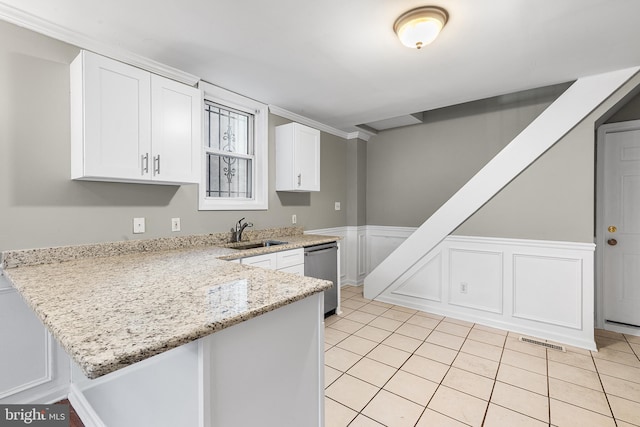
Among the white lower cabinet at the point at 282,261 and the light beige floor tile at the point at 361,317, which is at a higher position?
the white lower cabinet at the point at 282,261

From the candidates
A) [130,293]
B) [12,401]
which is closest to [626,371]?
[130,293]

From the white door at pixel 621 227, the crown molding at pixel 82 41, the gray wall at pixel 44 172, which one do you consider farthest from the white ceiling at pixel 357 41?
the white door at pixel 621 227

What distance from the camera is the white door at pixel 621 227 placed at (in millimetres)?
2943

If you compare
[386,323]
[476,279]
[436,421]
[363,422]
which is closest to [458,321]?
[476,279]

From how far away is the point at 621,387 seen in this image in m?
2.07

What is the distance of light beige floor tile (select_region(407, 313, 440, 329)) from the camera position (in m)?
3.16

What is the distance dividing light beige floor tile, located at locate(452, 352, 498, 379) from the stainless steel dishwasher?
137 cm

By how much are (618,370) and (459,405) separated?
1.47 meters

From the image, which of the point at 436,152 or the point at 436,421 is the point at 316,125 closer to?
the point at 436,152

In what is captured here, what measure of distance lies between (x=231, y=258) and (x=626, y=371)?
3.16 m

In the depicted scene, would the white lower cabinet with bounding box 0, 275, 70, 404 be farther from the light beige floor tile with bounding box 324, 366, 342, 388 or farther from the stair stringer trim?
the stair stringer trim

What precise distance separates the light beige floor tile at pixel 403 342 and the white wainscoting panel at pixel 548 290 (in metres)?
1.15

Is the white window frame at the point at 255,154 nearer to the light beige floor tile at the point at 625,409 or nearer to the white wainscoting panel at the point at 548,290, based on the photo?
the white wainscoting panel at the point at 548,290

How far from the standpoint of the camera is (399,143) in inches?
181
